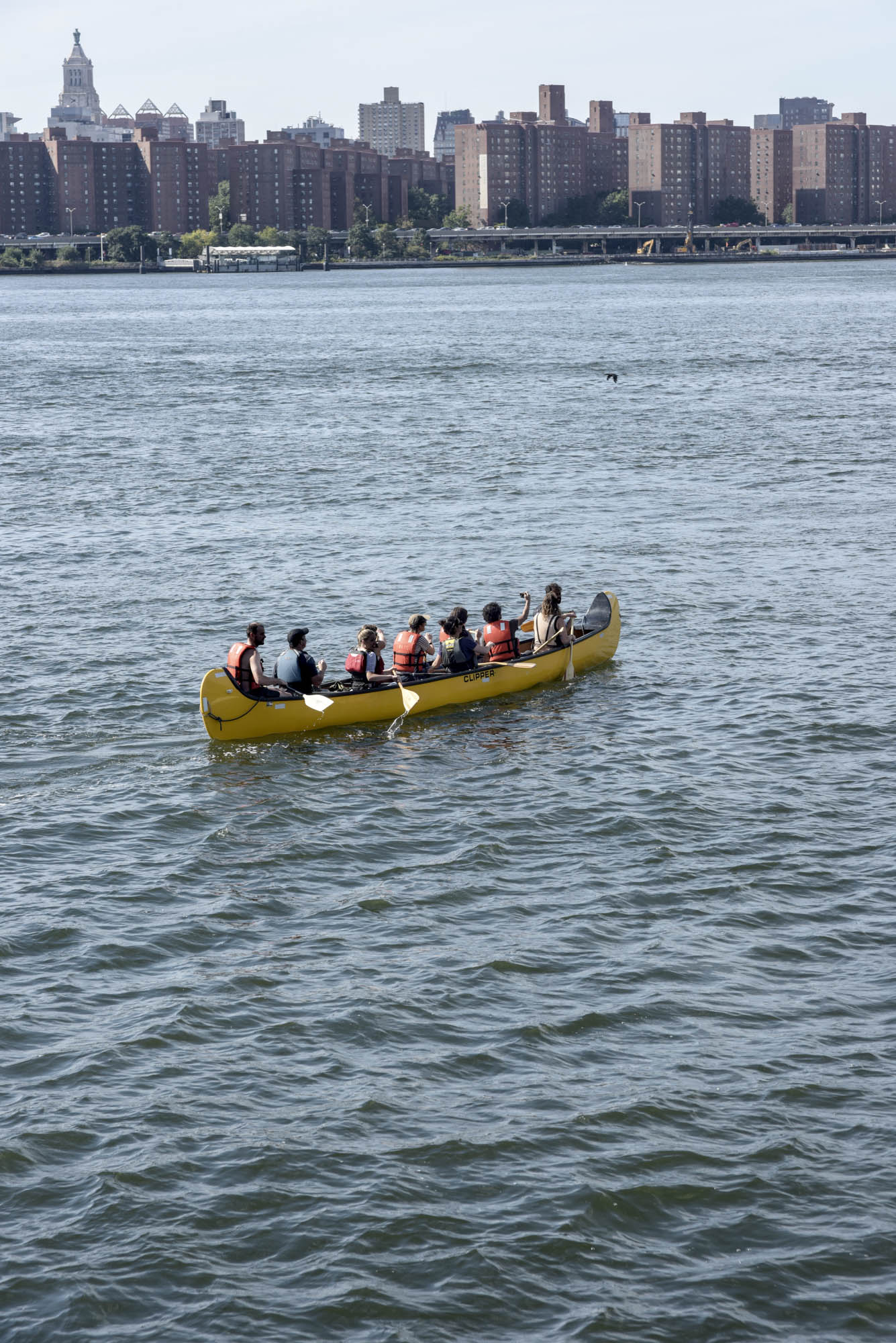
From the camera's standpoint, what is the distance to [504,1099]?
12.1 meters

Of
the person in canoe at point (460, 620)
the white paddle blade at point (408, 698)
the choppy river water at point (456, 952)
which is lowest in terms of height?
the choppy river water at point (456, 952)

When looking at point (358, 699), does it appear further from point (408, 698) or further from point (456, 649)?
point (456, 649)

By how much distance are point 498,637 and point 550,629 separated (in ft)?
3.92

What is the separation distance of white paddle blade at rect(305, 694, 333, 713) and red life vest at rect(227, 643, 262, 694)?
73 cm

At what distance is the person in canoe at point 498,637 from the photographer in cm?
2272

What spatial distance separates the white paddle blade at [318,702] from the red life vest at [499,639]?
314 centimetres

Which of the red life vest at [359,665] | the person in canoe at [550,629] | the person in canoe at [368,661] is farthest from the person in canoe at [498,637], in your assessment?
the red life vest at [359,665]

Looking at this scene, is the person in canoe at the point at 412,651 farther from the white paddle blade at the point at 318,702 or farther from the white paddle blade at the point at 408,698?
the white paddle blade at the point at 318,702

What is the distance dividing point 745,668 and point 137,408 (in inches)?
1802

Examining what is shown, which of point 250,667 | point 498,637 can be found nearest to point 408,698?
point 498,637

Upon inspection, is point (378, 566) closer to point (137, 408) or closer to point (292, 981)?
point (292, 981)

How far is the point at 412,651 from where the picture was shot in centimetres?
2162

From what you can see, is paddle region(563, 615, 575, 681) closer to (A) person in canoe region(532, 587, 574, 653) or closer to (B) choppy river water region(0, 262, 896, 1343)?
(A) person in canoe region(532, 587, 574, 653)

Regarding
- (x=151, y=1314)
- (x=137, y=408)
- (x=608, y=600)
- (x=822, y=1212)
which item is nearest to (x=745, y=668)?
(x=608, y=600)
